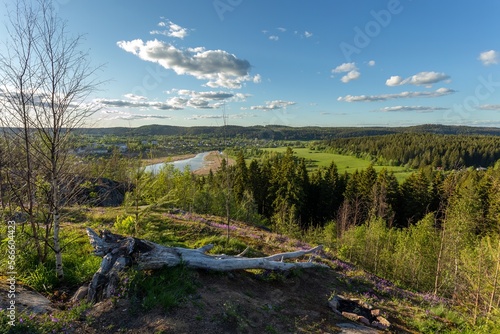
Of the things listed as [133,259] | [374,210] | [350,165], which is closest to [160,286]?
[133,259]

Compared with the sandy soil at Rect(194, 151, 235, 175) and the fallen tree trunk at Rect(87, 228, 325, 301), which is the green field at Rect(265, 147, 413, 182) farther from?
the fallen tree trunk at Rect(87, 228, 325, 301)

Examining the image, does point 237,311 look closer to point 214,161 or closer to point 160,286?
point 160,286

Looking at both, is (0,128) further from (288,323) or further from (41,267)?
(288,323)

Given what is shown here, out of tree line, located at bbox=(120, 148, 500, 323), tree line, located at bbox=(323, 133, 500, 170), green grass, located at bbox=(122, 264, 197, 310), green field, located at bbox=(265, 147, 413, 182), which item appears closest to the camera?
green grass, located at bbox=(122, 264, 197, 310)

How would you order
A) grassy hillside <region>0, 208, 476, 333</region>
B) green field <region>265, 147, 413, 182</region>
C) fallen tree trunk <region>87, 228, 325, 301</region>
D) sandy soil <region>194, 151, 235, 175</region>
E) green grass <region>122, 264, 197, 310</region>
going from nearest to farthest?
grassy hillside <region>0, 208, 476, 333</region>, green grass <region>122, 264, 197, 310</region>, fallen tree trunk <region>87, 228, 325, 301</region>, sandy soil <region>194, 151, 235, 175</region>, green field <region>265, 147, 413, 182</region>

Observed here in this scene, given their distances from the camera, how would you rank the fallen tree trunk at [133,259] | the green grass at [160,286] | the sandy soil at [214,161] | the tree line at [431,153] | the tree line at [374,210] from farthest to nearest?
the tree line at [431,153] → the tree line at [374,210] → the sandy soil at [214,161] → the fallen tree trunk at [133,259] → the green grass at [160,286]

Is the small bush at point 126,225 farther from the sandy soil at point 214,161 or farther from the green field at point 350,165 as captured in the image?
the green field at point 350,165

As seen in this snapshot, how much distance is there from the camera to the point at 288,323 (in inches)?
225

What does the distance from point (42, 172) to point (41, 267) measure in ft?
7.64

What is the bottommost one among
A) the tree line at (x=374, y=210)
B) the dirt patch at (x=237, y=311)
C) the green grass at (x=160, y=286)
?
the tree line at (x=374, y=210)

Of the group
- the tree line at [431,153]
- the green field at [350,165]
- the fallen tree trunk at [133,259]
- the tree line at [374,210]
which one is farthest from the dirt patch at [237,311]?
the tree line at [431,153]

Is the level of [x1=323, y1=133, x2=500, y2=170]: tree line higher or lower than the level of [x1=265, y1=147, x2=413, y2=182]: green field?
higher

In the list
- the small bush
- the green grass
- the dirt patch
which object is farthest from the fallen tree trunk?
the small bush

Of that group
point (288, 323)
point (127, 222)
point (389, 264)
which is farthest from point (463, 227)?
point (127, 222)
